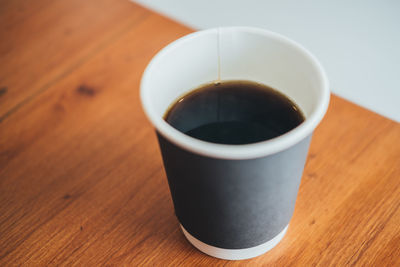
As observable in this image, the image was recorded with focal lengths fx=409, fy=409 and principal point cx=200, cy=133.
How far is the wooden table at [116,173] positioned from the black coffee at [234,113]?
130 mm

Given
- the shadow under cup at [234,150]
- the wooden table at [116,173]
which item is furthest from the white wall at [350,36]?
the shadow under cup at [234,150]

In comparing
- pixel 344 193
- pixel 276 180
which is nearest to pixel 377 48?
pixel 344 193

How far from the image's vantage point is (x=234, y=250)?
440mm

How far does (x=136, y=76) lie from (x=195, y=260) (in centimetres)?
33

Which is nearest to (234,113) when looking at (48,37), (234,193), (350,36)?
(234,193)

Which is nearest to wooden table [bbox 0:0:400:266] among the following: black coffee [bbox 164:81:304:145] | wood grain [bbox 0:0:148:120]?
wood grain [bbox 0:0:148:120]

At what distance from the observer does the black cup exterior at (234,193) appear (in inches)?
13.2

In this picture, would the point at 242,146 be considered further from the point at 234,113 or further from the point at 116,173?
the point at 116,173

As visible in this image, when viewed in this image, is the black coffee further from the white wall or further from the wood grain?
the wood grain

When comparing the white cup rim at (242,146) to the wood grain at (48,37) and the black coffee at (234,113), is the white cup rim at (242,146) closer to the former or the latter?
the black coffee at (234,113)

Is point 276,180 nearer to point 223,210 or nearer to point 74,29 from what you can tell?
point 223,210

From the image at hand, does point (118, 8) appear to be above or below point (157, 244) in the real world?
above

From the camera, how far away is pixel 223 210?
38cm

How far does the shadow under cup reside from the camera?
0.33 meters
